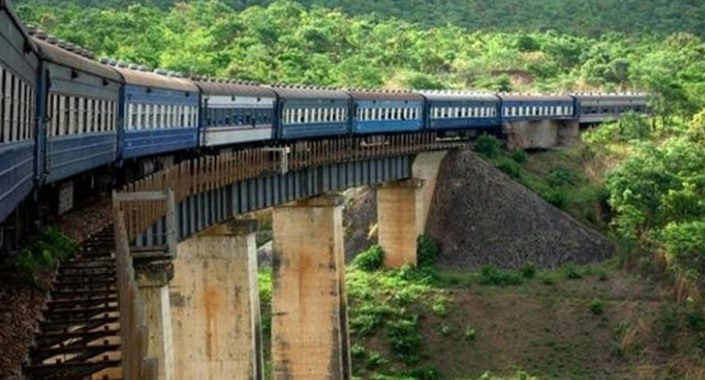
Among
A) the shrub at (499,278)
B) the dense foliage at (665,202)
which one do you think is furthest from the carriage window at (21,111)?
the shrub at (499,278)

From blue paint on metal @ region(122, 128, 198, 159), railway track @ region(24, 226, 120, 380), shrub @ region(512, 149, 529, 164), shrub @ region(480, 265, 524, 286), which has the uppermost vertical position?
blue paint on metal @ region(122, 128, 198, 159)

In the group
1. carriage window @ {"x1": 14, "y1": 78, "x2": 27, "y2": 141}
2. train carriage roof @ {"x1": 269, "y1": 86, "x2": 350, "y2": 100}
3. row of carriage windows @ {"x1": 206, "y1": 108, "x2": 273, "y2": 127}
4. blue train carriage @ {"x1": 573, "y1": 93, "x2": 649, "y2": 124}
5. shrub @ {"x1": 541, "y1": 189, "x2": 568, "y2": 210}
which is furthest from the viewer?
blue train carriage @ {"x1": 573, "y1": 93, "x2": 649, "y2": 124}

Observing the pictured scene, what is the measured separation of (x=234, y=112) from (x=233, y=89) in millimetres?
680

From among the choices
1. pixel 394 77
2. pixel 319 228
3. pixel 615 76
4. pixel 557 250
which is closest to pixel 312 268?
pixel 319 228

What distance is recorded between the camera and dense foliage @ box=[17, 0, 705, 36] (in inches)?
5369

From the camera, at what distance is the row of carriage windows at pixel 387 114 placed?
51.3 meters

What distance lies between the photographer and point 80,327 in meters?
12.0

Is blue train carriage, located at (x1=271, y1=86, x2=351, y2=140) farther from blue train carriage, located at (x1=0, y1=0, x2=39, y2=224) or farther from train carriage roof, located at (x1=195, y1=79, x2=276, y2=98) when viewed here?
blue train carriage, located at (x1=0, y1=0, x2=39, y2=224)

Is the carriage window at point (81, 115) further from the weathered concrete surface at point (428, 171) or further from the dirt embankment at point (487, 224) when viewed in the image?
the weathered concrete surface at point (428, 171)

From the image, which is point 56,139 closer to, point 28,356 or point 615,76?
point 28,356

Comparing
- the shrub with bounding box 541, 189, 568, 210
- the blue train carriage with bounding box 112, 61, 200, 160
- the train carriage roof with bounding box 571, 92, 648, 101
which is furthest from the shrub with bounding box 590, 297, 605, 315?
the train carriage roof with bounding box 571, 92, 648, 101

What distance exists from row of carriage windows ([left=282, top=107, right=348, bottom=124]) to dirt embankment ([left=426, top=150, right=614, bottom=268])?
8798 millimetres

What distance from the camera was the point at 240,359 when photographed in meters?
36.0

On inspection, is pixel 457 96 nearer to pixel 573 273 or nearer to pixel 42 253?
pixel 573 273
